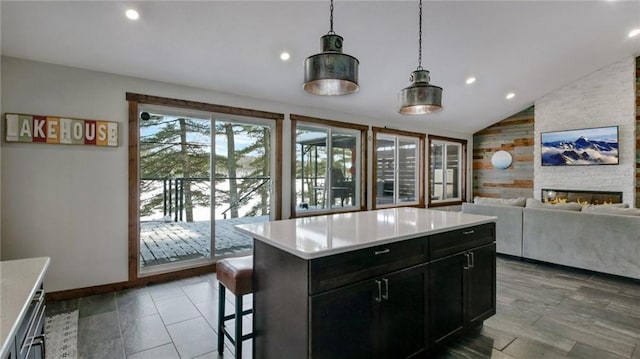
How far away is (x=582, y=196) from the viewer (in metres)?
6.32

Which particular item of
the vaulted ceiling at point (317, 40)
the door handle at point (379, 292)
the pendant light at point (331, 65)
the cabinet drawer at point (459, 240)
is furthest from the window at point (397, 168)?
the pendant light at point (331, 65)

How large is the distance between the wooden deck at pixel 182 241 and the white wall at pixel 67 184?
50 centimetres

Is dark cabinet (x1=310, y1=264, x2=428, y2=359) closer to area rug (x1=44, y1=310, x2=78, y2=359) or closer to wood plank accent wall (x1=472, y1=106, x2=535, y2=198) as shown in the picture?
area rug (x1=44, y1=310, x2=78, y2=359)

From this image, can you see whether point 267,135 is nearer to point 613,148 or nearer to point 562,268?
point 562,268

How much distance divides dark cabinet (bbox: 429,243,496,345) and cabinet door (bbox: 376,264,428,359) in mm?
108

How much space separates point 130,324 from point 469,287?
2864mm

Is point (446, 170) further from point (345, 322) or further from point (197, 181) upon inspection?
point (345, 322)

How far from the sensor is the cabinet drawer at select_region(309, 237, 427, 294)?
1.55m

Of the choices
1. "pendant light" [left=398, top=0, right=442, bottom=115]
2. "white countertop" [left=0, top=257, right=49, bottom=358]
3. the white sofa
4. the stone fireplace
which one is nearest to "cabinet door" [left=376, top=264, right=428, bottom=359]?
"pendant light" [left=398, top=0, right=442, bottom=115]

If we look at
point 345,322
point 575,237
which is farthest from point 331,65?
point 575,237

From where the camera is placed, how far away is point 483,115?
23.5 feet

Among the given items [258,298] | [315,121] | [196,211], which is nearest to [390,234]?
[258,298]

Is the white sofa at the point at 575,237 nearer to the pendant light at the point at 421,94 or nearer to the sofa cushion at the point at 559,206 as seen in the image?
the sofa cushion at the point at 559,206

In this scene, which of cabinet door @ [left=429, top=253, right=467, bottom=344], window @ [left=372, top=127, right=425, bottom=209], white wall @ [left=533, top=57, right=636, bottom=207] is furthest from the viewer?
window @ [left=372, top=127, right=425, bottom=209]
